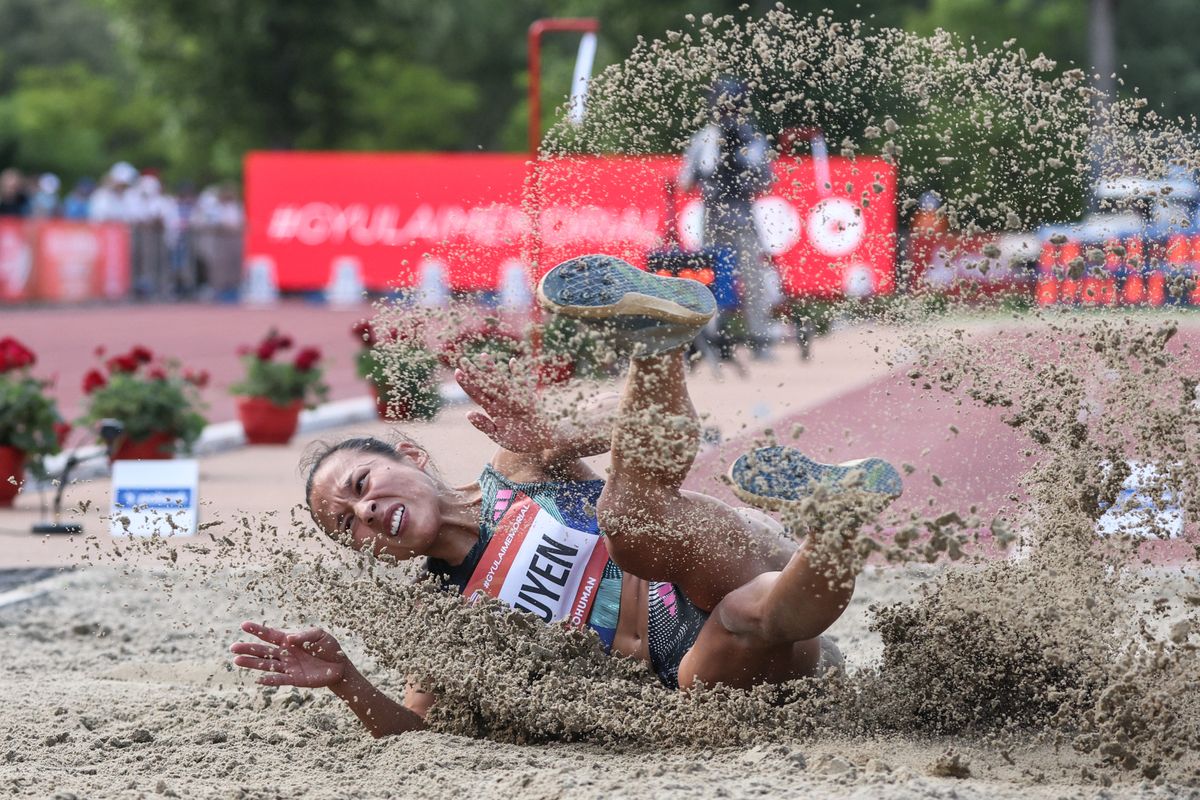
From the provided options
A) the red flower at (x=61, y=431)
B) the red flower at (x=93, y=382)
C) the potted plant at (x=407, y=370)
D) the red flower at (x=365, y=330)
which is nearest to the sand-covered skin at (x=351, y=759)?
the potted plant at (x=407, y=370)

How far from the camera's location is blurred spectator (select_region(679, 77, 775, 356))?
4.24 metres

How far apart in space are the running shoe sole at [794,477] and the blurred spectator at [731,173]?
0.90m

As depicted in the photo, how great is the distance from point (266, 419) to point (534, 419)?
7372mm

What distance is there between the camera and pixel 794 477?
11.9 feet

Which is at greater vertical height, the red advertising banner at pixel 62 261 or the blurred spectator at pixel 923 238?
the blurred spectator at pixel 923 238

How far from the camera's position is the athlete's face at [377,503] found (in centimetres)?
399

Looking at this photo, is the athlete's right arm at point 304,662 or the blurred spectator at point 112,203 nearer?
the athlete's right arm at point 304,662

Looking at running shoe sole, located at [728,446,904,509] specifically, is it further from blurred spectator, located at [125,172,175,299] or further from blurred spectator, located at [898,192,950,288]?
blurred spectator, located at [125,172,175,299]

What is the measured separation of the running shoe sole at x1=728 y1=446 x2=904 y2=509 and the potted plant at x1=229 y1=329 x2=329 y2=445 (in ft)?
25.5

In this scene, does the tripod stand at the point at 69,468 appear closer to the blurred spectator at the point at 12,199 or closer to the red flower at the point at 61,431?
the red flower at the point at 61,431

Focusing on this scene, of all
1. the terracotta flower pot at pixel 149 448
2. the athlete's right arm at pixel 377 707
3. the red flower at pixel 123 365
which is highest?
the red flower at pixel 123 365

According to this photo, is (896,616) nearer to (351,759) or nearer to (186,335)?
(351,759)

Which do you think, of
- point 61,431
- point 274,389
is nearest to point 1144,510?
point 61,431

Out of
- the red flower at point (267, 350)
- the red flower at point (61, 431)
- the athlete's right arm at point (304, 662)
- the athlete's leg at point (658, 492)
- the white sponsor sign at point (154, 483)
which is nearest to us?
the athlete's leg at point (658, 492)
